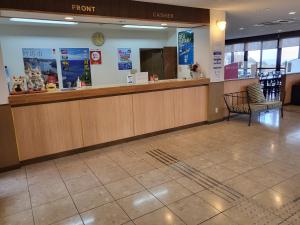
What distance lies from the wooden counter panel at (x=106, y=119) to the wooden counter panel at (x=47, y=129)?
0.14m

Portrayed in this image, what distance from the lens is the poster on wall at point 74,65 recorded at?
611cm

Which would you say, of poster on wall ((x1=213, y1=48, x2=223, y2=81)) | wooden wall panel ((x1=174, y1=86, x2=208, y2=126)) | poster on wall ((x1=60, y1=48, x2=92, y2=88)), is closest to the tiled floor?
wooden wall panel ((x1=174, y1=86, x2=208, y2=126))

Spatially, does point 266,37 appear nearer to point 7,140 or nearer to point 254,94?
point 254,94

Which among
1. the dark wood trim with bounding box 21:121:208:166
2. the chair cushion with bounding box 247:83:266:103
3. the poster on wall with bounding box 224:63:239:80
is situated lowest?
the dark wood trim with bounding box 21:121:208:166

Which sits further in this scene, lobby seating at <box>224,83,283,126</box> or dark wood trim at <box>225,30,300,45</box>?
dark wood trim at <box>225,30,300,45</box>

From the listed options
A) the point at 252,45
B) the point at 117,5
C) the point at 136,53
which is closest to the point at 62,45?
the point at 136,53

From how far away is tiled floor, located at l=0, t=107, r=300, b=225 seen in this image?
2.26m

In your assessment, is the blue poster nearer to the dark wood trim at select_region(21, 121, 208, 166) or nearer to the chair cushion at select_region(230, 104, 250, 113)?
the chair cushion at select_region(230, 104, 250, 113)

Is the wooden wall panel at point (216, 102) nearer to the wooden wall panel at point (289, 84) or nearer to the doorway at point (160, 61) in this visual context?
the doorway at point (160, 61)

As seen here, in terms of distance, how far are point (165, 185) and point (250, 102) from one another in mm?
3847

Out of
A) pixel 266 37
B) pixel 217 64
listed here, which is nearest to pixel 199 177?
pixel 217 64

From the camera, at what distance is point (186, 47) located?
589 cm

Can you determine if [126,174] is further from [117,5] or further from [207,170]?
[117,5]

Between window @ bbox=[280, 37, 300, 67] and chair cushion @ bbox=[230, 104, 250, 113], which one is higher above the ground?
window @ bbox=[280, 37, 300, 67]
